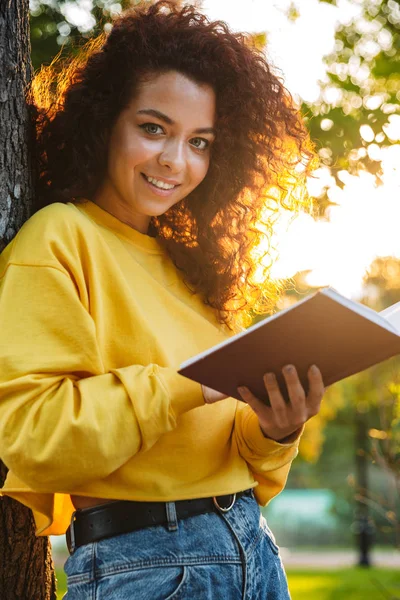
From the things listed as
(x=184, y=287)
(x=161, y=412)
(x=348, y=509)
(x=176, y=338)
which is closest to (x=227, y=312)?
(x=184, y=287)

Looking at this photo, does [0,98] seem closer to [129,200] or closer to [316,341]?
[129,200]

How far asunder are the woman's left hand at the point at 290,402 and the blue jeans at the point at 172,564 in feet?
0.99

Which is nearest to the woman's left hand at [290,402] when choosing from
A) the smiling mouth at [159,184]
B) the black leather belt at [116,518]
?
the black leather belt at [116,518]

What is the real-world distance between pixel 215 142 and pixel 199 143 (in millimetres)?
120

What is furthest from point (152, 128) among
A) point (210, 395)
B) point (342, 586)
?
point (342, 586)

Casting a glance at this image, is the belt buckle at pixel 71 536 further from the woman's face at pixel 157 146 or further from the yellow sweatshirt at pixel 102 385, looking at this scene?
the woman's face at pixel 157 146

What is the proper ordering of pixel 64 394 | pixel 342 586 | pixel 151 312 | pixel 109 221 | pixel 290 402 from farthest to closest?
pixel 342 586, pixel 109 221, pixel 151 312, pixel 290 402, pixel 64 394

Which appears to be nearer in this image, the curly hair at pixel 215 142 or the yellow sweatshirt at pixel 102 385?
the yellow sweatshirt at pixel 102 385

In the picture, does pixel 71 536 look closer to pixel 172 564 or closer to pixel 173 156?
pixel 172 564

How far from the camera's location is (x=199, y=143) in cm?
219

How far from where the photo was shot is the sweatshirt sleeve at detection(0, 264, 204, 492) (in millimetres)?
1586

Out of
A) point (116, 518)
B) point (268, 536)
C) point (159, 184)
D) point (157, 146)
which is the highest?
point (157, 146)

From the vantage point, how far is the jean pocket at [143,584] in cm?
171

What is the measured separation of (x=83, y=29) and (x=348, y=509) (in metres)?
22.5
